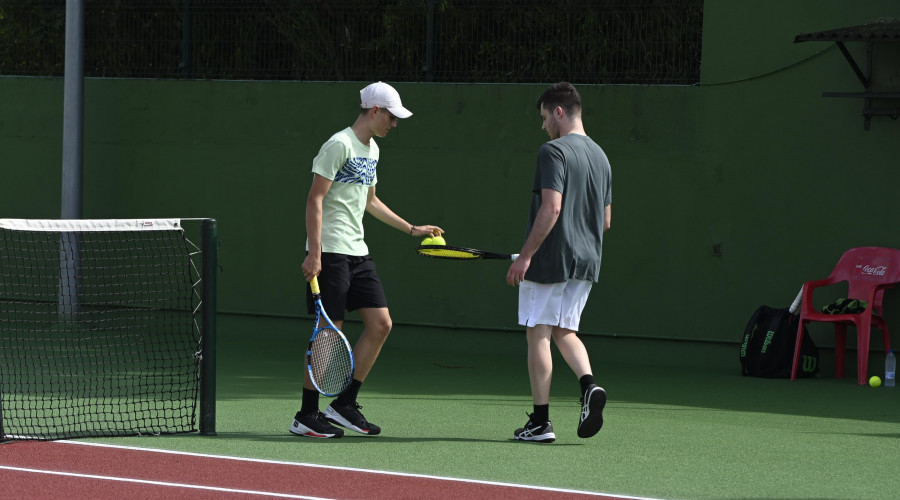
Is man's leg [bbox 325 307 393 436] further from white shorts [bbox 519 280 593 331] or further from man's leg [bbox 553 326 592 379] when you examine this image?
man's leg [bbox 553 326 592 379]

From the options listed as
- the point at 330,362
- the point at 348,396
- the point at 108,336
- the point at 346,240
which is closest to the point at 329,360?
the point at 330,362

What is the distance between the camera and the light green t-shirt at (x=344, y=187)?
6.14 meters

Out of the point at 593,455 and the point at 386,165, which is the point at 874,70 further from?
the point at 593,455

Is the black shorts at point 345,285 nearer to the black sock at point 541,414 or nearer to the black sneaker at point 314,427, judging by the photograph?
the black sneaker at point 314,427

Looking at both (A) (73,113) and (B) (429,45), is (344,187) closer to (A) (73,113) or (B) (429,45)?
(B) (429,45)

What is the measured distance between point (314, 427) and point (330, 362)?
1.36 feet

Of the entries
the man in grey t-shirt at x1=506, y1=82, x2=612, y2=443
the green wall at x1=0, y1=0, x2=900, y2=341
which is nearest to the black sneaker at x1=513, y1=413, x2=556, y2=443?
the man in grey t-shirt at x1=506, y1=82, x2=612, y2=443

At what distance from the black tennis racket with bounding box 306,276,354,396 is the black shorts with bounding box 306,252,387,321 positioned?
0.12 m

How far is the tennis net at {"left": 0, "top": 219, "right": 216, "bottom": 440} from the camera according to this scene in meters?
6.35

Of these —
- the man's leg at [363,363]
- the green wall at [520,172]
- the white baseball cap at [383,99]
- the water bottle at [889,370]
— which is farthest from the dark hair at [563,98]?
the water bottle at [889,370]

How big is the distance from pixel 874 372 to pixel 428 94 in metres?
4.08

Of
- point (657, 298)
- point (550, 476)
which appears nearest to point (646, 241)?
point (657, 298)

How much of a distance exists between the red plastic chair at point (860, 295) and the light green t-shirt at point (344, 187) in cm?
397

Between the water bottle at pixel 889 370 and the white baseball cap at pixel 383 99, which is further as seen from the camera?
the water bottle at pixel 889 370
